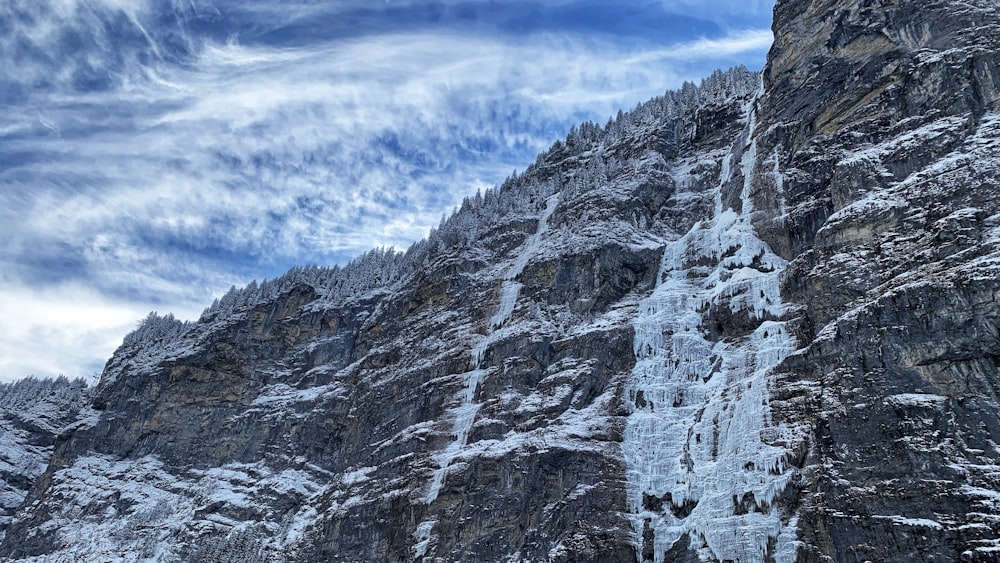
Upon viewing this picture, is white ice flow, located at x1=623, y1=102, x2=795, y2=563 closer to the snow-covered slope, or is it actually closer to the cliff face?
the cliff face

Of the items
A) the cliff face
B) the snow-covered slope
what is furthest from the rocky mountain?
the snow-covered slope

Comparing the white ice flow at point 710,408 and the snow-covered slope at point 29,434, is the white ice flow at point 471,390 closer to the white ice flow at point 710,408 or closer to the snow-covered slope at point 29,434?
the white ice flow at point 710,408

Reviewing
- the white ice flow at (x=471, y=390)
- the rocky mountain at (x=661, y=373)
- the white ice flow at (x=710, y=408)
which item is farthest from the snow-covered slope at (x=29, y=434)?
the white ice flow at (x=710, y=408)

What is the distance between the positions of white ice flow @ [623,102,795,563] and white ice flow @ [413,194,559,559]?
12190mm

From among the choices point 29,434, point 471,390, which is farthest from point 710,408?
point 29,434

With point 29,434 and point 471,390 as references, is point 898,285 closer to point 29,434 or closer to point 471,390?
point 471,390

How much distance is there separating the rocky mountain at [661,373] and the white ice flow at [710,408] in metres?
0.18

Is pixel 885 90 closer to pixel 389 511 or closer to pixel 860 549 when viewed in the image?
pixel 860 549

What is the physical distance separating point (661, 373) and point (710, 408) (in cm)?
559

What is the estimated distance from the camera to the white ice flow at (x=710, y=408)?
139 feet

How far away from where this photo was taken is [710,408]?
1961 inches

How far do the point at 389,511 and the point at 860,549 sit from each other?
31.5m

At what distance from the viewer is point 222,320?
9594 centimetres

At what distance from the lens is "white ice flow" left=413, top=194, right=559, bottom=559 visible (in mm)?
53344
